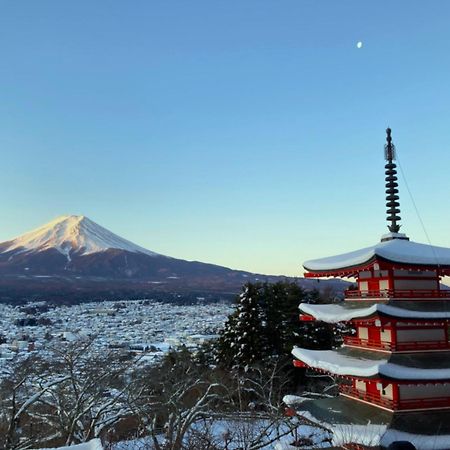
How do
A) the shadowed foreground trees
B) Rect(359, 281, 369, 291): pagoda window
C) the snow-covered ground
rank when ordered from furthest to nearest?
the snow-covered ground < the shadowed foreground trees < Rect(359, 281, 369, 291): pagoda window

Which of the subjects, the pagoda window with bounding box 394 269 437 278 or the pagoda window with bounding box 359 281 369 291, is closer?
the pagoda window with bounding box 394 269 437 278

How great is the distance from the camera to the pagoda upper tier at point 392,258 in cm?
1165

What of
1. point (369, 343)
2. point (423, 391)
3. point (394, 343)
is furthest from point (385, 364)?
point (369, 343)

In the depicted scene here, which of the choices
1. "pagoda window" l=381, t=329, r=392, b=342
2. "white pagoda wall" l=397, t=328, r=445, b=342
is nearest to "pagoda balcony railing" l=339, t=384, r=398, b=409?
"pagoda window" l=381, t=329, r=392, b=342

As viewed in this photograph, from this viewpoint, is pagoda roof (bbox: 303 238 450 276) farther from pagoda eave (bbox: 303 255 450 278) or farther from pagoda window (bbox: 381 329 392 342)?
pagoda window (bbox: 381 329 392 342)

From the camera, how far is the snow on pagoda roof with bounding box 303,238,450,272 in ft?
38.3

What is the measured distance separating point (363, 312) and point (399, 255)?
5.37 ft

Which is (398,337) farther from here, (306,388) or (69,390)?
(306,388)

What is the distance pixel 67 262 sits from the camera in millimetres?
174875

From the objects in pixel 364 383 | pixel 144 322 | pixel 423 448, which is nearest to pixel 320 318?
pixel 364 383

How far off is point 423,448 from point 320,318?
13.8 feet

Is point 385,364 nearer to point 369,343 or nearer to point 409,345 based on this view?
point 409,345

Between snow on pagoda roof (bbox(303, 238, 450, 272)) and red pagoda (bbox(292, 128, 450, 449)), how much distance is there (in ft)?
0.08

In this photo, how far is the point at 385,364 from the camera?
1120cm
